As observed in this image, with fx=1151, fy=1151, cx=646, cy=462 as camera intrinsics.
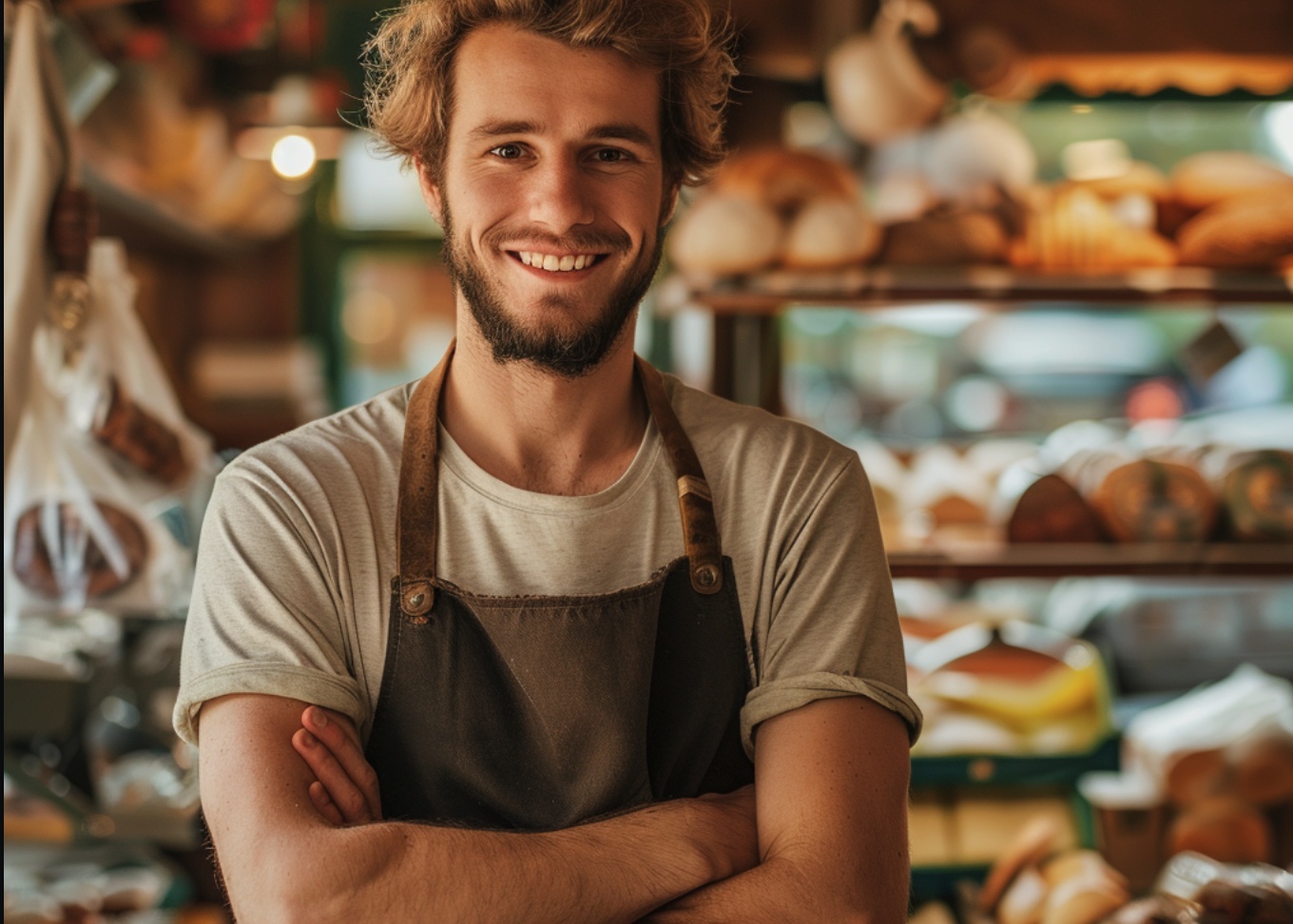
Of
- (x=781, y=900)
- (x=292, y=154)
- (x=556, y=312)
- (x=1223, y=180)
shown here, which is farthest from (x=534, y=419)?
(x=292, y=154)

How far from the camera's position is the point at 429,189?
1.52 metres

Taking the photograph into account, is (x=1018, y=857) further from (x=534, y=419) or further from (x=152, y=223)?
(x=152, y=223)

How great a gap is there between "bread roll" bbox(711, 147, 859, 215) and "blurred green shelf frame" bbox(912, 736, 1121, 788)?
3.97 feet

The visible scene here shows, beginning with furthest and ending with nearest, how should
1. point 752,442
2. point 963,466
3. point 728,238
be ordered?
point 963,466 → point 728,238 → point 752,442

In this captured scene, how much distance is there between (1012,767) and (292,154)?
2.67 meters

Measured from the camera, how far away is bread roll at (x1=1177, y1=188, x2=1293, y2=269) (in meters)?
2.37

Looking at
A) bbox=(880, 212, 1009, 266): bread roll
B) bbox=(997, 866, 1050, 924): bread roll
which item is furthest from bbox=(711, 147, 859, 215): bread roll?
bbox=(997, 866, 1050, 924): bread roll

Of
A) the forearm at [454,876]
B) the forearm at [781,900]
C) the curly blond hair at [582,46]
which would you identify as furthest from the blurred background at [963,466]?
the forearm at [781,900]

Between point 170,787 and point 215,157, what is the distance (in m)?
1.87

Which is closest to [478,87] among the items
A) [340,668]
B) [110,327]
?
[340,668]

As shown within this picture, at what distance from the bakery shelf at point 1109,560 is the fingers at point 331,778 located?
144 cm

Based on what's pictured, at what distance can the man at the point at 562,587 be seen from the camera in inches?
47.9

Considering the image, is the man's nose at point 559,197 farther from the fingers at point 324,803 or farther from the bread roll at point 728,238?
the bread roll at point 728,238

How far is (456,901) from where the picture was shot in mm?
1120
